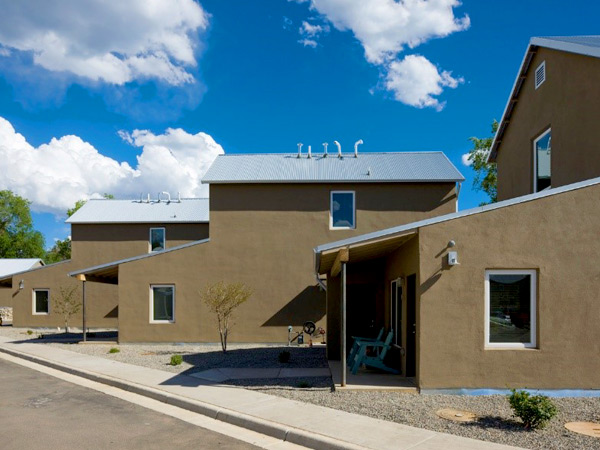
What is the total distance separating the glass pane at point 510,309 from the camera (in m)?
9.42

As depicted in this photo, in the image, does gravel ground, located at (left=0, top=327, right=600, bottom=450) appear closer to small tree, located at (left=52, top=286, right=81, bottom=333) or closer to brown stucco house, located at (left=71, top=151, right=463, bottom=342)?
brown stucco house, located at (left=71, top=151, right=463, bottom=342)

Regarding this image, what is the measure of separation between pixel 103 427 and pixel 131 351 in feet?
31.2

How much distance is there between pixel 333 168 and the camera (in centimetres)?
2020

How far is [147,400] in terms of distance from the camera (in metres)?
10.0

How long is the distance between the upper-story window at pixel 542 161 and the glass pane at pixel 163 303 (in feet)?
40.1

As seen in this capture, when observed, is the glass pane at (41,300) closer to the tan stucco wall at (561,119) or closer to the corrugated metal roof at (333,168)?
Answer: the corrugated metal roof at (333,168)

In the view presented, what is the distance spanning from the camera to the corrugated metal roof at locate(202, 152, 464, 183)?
63.2 feet

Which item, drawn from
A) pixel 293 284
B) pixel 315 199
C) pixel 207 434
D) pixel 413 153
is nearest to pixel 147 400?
pixel 207 434

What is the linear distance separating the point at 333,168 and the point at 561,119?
9.37 meters

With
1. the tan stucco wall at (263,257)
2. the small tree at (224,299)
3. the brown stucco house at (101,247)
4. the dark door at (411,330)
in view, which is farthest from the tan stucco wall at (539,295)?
the brown stucco house at (101,247)

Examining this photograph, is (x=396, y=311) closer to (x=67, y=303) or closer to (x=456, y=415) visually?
(x=456, y=415)

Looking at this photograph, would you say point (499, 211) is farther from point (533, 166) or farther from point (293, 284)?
point (293, 284)

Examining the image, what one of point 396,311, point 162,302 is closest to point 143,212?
point 162,302

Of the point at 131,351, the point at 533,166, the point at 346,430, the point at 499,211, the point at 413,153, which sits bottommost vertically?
the point at 131,351
